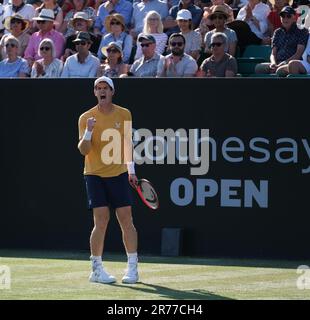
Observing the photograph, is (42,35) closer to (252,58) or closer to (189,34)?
(189,34)

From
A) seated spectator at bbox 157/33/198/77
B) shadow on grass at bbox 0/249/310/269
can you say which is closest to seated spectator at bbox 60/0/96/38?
seated spectator at bbox 157/33/198/77

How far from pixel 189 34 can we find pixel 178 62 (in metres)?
1.16

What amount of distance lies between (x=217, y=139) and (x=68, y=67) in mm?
3010

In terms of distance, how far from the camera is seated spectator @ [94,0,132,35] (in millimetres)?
17047

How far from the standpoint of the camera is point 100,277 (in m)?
10.6

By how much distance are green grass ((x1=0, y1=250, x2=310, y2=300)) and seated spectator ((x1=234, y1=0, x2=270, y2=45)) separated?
405 cm

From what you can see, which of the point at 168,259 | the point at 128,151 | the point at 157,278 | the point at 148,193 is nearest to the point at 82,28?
the point at 168,259

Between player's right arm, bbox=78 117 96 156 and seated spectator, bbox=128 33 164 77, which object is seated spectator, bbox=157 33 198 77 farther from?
player's right arm, bbox=78 117 96 156

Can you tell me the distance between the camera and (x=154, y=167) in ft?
44.0

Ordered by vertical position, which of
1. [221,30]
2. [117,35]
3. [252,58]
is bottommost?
[252,58]

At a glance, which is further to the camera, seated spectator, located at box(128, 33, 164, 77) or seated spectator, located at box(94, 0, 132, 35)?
seated spectator, located at box(94, 0, 132, 35)
